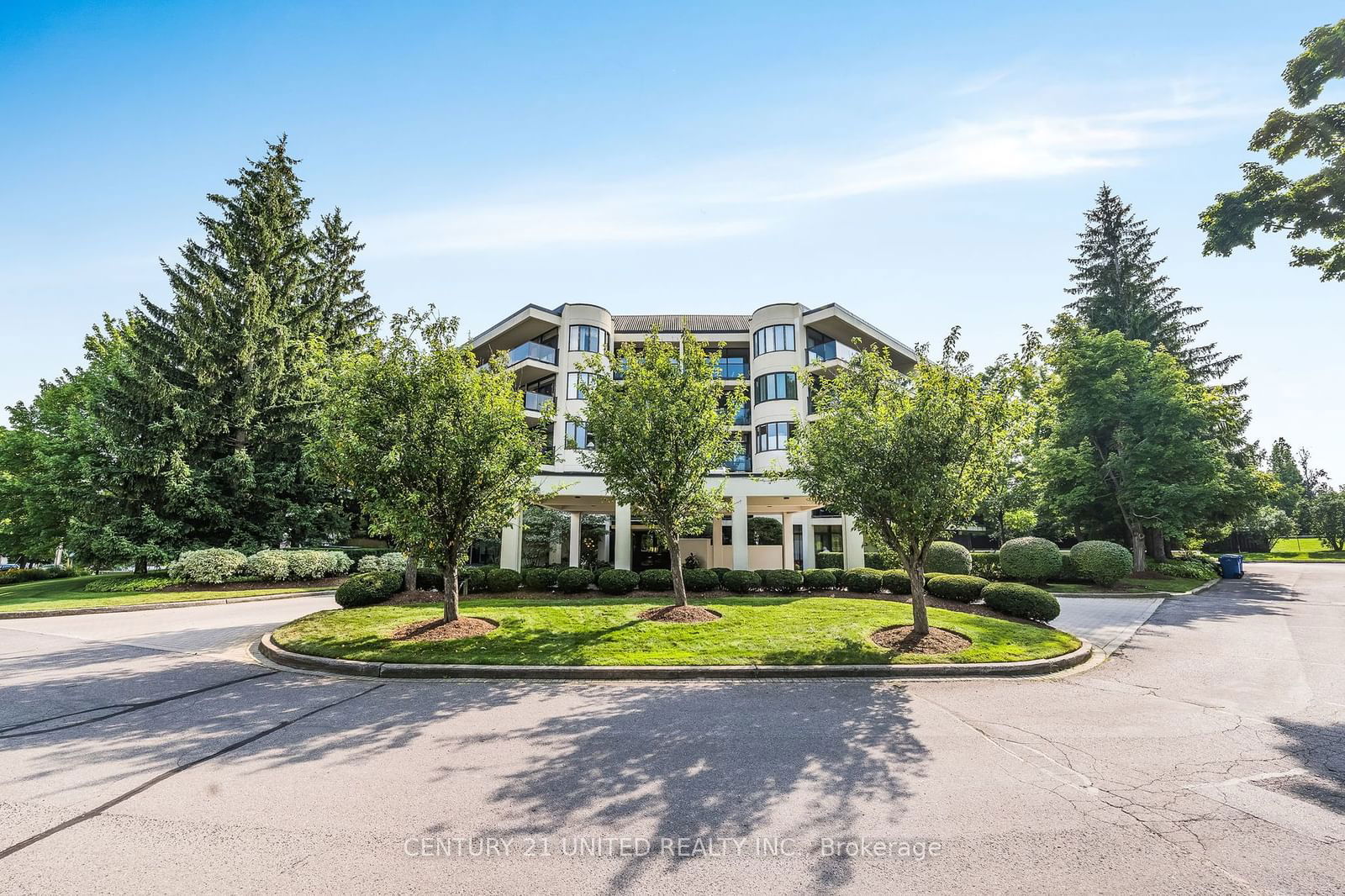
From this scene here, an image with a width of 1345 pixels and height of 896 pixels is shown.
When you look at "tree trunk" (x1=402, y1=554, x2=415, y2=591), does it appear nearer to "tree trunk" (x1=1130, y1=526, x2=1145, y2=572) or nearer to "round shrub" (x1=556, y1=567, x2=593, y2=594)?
"round shrub" (x1=556, y1=567, x2=593, y2=594)

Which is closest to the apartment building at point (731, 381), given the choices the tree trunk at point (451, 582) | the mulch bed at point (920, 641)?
the tree trunk at point (451, 582)

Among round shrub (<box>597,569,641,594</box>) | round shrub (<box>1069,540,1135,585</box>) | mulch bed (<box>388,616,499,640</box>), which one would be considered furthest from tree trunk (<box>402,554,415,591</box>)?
round shrub (<box>1069,540,1135,585</box>)

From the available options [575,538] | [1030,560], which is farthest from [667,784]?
[575,538]

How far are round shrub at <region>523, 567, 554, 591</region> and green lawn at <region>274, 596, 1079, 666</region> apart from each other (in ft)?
7.36

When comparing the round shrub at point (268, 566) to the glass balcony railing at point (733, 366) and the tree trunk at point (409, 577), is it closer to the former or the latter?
the tree trunk at point (409, 577)

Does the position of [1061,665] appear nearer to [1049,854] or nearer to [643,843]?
[1049,854]

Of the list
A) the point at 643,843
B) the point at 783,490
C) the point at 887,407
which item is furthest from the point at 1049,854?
the point at 783,490

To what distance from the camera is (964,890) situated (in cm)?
341

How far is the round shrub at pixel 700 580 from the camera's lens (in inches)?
650

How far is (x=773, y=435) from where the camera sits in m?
32.1

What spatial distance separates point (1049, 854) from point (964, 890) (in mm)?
882

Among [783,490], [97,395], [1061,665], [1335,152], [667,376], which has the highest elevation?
[1335,152]

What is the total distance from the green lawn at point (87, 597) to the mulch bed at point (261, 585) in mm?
347

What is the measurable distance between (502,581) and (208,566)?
13.0 m
